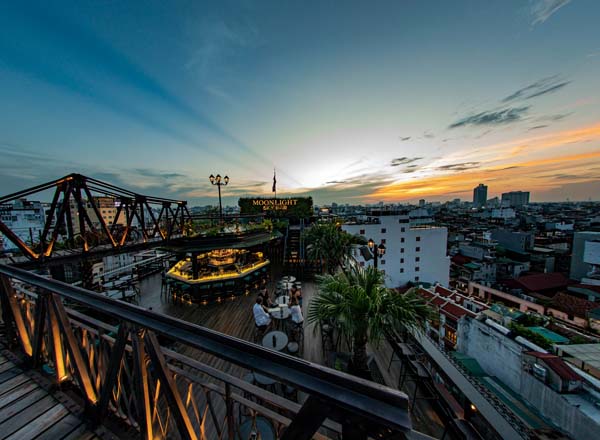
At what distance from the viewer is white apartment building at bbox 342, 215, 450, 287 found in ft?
102

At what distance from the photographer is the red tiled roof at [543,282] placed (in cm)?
2681

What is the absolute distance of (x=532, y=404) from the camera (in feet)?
30.8

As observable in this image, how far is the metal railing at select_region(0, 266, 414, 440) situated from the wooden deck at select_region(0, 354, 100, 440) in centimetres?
15

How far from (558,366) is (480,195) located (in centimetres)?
16143

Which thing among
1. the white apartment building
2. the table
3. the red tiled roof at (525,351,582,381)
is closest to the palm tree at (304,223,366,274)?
the table

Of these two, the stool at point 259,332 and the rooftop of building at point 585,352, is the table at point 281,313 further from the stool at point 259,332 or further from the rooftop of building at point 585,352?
the rooftop of building at point 585,352

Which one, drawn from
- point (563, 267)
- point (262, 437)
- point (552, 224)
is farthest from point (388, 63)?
point (552, 224)

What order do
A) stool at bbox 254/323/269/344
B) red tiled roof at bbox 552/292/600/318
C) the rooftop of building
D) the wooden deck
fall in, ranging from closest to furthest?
the wooden deck → stool at bbox 254/323/269/344 → the rooftop of building → red tiled roof at bbox 552/292/600/318

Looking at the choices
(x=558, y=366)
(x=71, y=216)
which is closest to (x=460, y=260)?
(x=558, y=366)

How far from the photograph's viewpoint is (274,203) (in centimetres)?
3017

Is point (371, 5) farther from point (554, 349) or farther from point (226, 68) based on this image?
point (554, 349)

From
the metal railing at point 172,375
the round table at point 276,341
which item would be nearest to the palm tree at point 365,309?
the round table at point 276,341

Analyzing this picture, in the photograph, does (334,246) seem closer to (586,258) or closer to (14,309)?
(14,309)

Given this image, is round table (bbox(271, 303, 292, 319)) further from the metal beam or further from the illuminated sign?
the illuminated sign
